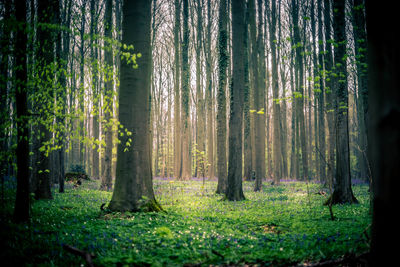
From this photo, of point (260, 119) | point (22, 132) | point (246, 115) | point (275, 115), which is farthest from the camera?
point (246, 115)

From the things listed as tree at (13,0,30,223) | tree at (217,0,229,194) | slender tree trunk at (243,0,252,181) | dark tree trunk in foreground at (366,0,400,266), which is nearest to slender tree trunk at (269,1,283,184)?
slender tree trunk at (243,0,252,181)

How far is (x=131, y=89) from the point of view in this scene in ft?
24.9

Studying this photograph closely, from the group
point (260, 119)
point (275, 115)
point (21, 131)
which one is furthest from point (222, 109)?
point (21, 131)

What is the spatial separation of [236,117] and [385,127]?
31.0 ft

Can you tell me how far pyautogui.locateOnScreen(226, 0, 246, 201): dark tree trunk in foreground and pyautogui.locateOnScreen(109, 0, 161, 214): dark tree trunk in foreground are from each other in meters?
4.32

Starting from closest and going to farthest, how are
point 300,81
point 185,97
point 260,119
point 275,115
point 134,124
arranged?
point 134,124
point 260,119
point 275,115
point 185,97
point 300,81

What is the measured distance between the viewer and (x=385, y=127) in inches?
64.7

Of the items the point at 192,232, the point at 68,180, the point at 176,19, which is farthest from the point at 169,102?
the point at 192,232

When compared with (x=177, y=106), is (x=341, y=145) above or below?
below

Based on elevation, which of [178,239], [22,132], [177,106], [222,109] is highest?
[177,106]

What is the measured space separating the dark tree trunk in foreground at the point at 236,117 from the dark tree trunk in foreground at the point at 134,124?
4.32m

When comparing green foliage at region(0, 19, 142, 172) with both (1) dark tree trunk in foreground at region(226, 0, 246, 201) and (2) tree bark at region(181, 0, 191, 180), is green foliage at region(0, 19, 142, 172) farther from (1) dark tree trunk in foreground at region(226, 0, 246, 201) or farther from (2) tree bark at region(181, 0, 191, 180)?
(2) tree bark at region(181, 0, 191, 180)

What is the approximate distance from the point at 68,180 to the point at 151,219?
17.4 meters

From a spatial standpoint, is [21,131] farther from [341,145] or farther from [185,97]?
[185,97]
